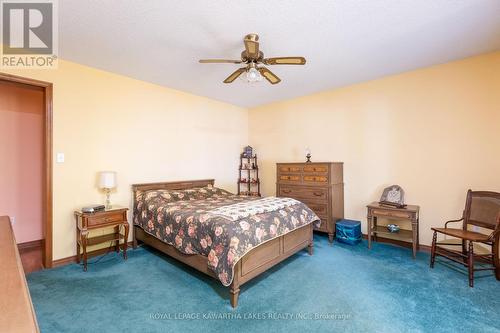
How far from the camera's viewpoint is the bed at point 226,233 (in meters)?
2.24

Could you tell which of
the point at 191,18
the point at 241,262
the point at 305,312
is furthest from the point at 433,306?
the point at 191,18

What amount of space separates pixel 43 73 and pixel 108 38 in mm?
1129

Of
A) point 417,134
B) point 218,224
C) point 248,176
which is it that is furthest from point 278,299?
point 248,176

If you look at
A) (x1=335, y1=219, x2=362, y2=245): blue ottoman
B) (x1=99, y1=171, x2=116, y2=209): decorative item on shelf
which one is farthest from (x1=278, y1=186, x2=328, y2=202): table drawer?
(x1=99, y1=171, x2=116, y2=209): decorative item on shelf

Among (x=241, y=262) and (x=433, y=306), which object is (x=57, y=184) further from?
(x=433, y=306)

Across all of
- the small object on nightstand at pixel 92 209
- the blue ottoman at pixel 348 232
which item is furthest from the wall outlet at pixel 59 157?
the blue ottoman at pixel 348 232

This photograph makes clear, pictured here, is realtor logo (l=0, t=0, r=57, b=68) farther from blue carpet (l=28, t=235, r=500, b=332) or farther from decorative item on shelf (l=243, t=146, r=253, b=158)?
decorative item on shelf (l=243, t=146, r=253, b=158)

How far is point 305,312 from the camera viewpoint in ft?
6.92

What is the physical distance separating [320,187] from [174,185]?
2564 millimetres

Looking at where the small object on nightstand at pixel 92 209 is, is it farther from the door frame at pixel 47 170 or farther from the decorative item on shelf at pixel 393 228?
the decorative item on shelf at pixel 393 228

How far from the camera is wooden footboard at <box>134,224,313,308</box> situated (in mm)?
2271

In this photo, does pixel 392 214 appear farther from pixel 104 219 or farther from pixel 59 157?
pixel 59 157

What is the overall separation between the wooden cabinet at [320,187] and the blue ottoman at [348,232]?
100mm

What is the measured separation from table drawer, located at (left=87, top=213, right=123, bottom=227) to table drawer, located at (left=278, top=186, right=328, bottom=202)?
273 cm
